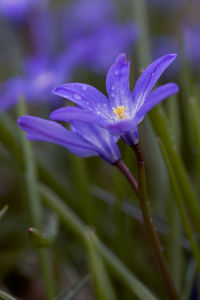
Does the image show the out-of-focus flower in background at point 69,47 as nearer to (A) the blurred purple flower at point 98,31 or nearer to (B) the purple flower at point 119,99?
(A) the blurred purple flower at point 98,31

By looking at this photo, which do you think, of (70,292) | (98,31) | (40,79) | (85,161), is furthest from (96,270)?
(98,31)

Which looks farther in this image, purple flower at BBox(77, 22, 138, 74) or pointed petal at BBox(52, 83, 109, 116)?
purple flower at BBox(77, 22, 138, 74)

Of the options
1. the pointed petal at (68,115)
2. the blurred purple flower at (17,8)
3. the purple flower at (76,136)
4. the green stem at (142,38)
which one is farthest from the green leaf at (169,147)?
the blurred purple flower at (17,8)

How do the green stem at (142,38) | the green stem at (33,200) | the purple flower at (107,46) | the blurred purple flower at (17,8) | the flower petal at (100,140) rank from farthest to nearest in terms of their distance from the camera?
the blurred purple flower at (17,8) → the purple flower at (107,46) → the green stem at (142,38) → the green stem at (33,200) → the flower petal at (100,140)

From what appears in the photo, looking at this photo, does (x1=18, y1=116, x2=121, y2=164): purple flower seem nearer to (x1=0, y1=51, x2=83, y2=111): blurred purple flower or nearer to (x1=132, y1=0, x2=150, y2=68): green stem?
(x1=132, y1=0, x2=150, y2=68): green stem

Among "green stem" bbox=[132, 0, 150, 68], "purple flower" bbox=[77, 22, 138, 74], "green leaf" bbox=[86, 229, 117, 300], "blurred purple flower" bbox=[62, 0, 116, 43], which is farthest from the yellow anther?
"blurred purple flower" bbox=[62, 0, 116, 43]

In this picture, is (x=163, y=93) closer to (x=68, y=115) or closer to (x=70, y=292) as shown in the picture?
(x=68, y=115)
